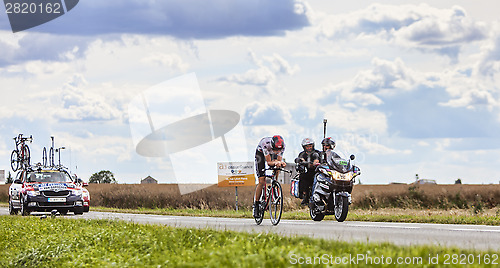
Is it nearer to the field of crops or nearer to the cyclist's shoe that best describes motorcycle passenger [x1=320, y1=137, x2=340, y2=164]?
the cyclist's shoe

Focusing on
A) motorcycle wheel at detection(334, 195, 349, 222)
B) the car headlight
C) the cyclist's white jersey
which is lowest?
motorcycle wheel at detection(334, 195, 349, 222)

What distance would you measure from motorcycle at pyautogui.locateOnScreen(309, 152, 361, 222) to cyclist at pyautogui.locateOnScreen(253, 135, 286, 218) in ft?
5.25

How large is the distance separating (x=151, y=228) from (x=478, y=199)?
20.4m

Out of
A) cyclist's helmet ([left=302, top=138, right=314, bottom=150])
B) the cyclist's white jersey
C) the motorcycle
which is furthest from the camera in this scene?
cyclist's helmet ([left=302, top=138, right=314, bottom=150])

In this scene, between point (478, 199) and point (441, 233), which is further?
point (478, 199)

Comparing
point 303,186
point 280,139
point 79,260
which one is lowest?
point 79,260

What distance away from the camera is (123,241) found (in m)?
13.5

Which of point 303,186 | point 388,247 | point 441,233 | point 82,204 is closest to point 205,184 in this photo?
point 82,204

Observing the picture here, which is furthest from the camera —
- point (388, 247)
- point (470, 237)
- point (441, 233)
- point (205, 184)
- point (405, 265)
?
point (205, 184)

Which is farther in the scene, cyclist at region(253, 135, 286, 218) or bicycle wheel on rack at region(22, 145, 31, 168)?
bicycle wheel on rack at region(22, 145, 31, 168)

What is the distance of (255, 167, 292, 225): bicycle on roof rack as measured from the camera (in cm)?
1644

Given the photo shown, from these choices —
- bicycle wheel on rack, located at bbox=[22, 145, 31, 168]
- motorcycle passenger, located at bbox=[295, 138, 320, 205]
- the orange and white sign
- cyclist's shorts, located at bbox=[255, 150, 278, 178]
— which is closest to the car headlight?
the orange and white sign

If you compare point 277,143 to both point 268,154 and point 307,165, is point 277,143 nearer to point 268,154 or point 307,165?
point 268,154

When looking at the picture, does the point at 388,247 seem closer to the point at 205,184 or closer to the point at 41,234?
the point at 41,234
